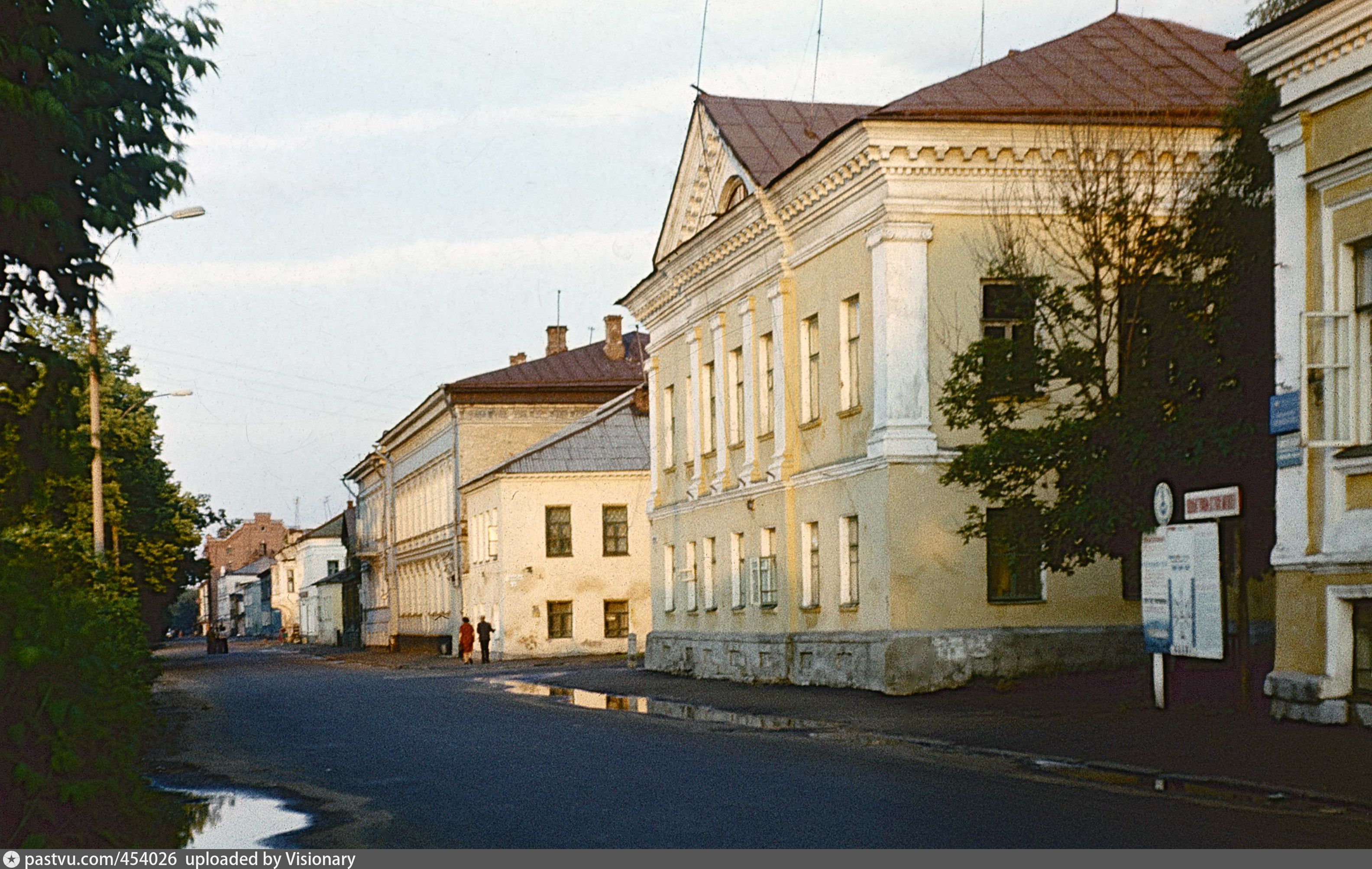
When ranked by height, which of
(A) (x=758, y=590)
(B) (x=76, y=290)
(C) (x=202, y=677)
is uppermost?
(B) (x=76, y=290)

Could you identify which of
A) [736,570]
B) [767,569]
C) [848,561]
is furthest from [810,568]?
[736,570]

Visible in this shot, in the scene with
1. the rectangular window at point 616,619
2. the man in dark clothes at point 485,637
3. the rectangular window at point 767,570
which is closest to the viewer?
the rectangular window at point 767,570

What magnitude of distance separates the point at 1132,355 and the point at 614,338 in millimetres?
53722

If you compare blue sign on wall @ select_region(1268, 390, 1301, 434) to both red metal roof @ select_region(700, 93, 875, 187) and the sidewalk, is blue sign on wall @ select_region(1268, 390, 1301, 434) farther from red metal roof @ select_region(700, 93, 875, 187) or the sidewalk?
red metal roof @ select_region(700, 93, 875, 187)

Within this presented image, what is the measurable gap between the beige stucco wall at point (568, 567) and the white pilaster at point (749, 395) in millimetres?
23554

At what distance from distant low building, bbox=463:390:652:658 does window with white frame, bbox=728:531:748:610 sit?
22.2 m

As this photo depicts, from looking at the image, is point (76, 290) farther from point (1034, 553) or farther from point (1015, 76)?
point (1015, 76)

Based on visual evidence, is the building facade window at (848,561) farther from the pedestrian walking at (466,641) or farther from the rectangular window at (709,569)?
the pedestrian walking at (466,641)

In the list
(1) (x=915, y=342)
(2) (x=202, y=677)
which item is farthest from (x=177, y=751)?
(2) (x=202, y=677)

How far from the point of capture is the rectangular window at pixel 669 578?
4362 centimetres

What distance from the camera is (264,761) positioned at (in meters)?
18.8

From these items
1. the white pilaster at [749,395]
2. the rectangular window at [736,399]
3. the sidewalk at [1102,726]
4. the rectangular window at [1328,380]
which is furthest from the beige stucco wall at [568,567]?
the rectangular window at [1328,380]

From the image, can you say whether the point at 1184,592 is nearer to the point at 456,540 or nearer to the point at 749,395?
the point at 749,395

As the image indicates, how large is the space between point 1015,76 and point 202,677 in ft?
108
